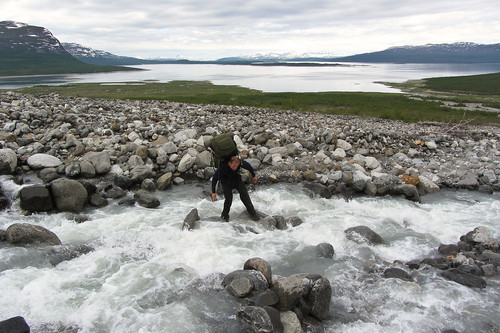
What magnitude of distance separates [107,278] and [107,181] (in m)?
7.33

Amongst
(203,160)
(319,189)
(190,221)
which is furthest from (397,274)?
(203,160)

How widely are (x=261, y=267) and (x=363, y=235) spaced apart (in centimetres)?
408

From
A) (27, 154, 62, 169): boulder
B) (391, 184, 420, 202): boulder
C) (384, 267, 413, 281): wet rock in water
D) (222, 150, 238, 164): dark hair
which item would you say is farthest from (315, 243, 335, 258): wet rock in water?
(27, 154, 62, 169): boulder

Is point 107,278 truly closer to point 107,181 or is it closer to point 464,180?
point 107,181

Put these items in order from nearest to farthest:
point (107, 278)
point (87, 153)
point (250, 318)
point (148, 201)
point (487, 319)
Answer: point (250, 318) → point (487, 319) → point (107, 278) → point (148, 201) → point (87, 153)

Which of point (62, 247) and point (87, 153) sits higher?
point (87, 153)

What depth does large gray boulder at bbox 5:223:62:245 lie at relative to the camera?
8820mm

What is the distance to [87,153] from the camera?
51.2ft

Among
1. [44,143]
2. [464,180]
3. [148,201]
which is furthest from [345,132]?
[44,143]

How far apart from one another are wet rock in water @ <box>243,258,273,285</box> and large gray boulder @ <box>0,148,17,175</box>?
12.7 m

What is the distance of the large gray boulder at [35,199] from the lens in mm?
10898

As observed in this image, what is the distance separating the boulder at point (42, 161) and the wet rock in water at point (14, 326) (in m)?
10.8

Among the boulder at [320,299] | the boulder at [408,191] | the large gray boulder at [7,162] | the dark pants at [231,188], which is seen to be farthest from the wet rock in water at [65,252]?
the boulder at [408,191]

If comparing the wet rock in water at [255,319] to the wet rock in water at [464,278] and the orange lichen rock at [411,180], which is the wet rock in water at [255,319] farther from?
the orange lichen rock at [411,180]
